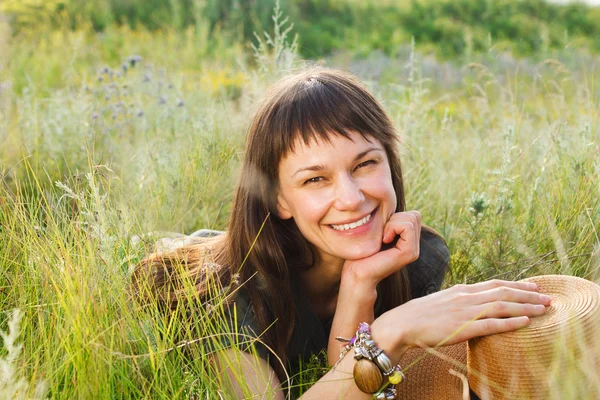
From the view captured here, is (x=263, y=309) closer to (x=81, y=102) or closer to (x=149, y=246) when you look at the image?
(x=149, y=246)

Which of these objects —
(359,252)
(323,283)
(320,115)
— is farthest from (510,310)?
(323,283)

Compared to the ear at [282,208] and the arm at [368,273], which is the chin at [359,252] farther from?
the ear at [282,208]

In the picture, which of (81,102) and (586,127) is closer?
(586,127)

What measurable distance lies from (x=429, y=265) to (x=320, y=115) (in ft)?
3.15

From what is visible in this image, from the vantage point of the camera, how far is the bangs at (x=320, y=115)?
2.63 metres

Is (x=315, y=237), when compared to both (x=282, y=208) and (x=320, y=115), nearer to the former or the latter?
(x=282, y=208)

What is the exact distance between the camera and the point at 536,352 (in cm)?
196

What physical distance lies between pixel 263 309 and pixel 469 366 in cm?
87

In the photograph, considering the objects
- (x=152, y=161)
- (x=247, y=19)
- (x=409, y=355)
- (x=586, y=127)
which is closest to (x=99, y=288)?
(x=409, y=355)

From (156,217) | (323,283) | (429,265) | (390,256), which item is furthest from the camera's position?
(156,217)

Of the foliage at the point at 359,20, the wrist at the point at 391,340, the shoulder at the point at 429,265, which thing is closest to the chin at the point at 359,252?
the wrist at the point at 391,340

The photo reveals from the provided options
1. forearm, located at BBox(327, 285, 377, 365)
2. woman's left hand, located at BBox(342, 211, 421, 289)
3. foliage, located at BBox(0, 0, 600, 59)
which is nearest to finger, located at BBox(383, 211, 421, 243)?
woman's left hand, located at BBox(342, 211, 421, 289)

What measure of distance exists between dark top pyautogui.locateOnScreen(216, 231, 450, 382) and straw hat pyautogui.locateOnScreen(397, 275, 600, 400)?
2.31 feet

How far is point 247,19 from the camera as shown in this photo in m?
12.2
